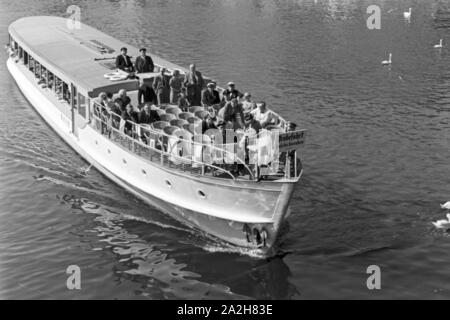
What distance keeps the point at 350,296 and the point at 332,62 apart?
34520 mm

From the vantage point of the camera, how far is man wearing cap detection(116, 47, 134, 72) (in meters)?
33.1

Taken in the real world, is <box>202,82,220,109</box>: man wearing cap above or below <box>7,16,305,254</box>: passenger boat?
above

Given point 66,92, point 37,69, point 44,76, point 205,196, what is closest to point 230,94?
point 205,196

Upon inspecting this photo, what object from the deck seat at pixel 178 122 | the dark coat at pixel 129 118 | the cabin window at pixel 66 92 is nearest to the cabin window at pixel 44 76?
the cabin window at pixel 66 92

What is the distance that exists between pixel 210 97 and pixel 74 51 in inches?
482

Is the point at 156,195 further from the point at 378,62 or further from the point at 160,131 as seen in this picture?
the point at 378,62

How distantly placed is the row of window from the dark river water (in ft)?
7.87

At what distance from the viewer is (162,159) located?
25516 millimetres

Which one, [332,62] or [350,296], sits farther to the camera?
[332,62]

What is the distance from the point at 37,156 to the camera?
34.0 metres

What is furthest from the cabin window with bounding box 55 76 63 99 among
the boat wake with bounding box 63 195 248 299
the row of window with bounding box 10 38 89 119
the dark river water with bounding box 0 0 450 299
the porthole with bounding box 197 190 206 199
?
the porthole with bounding box 197 190 206 199

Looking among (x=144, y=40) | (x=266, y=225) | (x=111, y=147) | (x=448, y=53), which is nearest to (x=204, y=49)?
(x=144, y=40)

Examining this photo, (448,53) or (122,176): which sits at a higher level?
(448,53)

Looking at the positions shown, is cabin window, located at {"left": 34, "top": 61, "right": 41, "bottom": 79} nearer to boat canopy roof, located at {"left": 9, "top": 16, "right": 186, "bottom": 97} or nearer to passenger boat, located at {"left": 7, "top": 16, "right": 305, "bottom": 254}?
passenger boat, located at {"left": 7, "top": 16, "right": 305, "bottom": 254}
